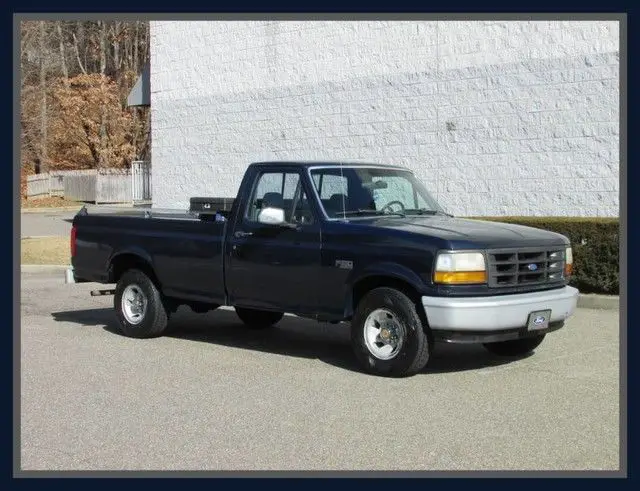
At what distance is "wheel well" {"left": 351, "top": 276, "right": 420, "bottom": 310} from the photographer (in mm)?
8234

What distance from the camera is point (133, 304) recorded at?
1081 centimetres

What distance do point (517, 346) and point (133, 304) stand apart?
15.0ft

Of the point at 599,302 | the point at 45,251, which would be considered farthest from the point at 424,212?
the point at 45,251

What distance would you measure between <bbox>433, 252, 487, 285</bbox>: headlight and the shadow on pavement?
1.18 meters

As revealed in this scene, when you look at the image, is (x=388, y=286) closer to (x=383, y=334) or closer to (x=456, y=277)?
(x=383, y=334)

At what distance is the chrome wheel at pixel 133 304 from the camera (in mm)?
10664

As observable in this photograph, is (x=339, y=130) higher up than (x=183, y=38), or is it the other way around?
(x=183, y=38)

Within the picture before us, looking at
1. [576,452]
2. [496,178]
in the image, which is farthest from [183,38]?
[576,452]

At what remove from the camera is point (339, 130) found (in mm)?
18703

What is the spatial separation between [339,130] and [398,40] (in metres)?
2.30

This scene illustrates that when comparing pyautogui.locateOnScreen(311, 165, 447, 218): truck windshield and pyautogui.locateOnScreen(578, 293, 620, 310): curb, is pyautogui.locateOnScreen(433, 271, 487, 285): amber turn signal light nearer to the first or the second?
pyautogui.locateOnScreen(311, 165, 447, 218): truck windshield

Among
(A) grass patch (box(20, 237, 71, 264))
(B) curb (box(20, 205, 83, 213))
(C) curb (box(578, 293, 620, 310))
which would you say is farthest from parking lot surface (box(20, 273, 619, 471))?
(B) curb (box(20, 205, 83, 213))

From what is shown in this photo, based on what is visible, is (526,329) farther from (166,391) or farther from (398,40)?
(398,40)

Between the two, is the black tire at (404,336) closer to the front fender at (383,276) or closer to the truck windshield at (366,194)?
the front fender at (383,276)
